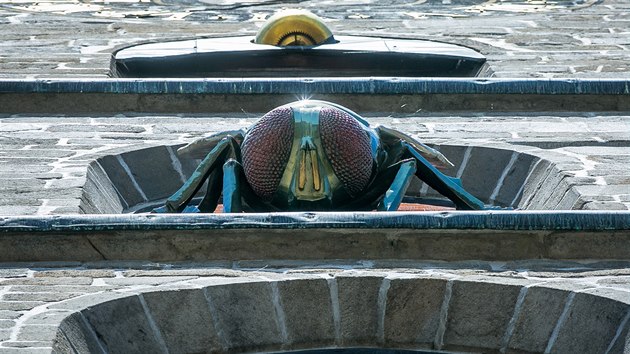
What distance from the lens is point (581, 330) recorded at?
8898 millimetres

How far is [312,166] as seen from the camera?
33.1ft

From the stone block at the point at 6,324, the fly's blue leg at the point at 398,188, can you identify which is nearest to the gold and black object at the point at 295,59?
the fly's blue leg at the point at 398,188

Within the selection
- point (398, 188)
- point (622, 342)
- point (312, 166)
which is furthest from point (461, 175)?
point (622, 342)

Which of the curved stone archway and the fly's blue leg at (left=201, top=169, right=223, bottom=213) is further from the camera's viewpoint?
the fly's blue leg at (left=201, top=169, right=223, bottom=213)

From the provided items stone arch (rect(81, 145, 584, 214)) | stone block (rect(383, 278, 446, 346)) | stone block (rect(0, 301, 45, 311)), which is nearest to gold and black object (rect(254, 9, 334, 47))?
stone arch (rect(81, 145, 584, 214))

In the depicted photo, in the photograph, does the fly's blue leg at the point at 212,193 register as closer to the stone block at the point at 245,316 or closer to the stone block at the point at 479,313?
the stone block at the point at 245,316

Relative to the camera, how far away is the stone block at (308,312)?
9086 millimetres

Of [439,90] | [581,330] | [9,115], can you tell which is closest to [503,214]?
[581,330]

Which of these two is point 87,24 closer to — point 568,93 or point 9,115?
point 9,115

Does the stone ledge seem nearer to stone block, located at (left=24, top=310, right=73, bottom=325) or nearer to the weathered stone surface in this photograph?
stone block, located at (left=24, top=310, right=73, bottom=325)

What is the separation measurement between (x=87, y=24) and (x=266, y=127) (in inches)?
324

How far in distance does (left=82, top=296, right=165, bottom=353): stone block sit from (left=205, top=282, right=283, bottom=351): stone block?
0.34 metres

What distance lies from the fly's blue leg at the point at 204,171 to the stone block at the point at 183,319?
1686mm

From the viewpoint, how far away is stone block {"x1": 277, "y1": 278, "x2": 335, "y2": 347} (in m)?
9.09
